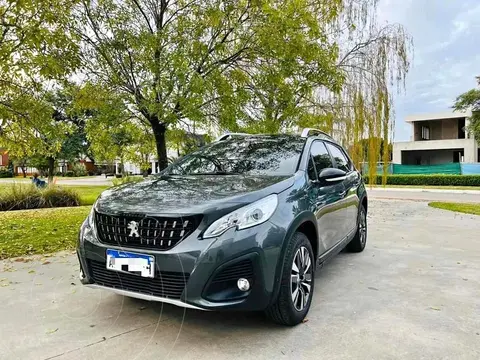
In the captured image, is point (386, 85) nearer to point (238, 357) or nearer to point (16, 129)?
point (16, 129)

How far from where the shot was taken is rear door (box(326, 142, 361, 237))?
4570mm

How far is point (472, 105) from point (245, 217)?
3726 centimetres

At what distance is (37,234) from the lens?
7.05 m

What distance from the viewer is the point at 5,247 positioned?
5.95m

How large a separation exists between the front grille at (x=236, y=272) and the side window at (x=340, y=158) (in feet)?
8.52

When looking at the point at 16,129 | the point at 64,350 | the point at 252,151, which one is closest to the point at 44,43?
the point at 16,129

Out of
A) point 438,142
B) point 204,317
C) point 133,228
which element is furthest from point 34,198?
point 438,142

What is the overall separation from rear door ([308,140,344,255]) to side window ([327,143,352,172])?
28cm

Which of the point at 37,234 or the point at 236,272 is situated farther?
the point at 37,234

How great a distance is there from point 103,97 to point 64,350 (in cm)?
520

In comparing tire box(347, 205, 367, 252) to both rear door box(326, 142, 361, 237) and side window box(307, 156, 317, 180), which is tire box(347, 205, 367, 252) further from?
side window box(307, 156, 317, 180)

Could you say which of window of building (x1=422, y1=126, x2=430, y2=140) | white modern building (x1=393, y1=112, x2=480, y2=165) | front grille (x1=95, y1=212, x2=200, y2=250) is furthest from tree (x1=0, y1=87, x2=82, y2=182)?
window of building (x1=422, y1=126, x2=430, y2=140)

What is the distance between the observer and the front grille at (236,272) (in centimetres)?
257

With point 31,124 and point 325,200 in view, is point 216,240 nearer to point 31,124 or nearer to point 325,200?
point 325,200
